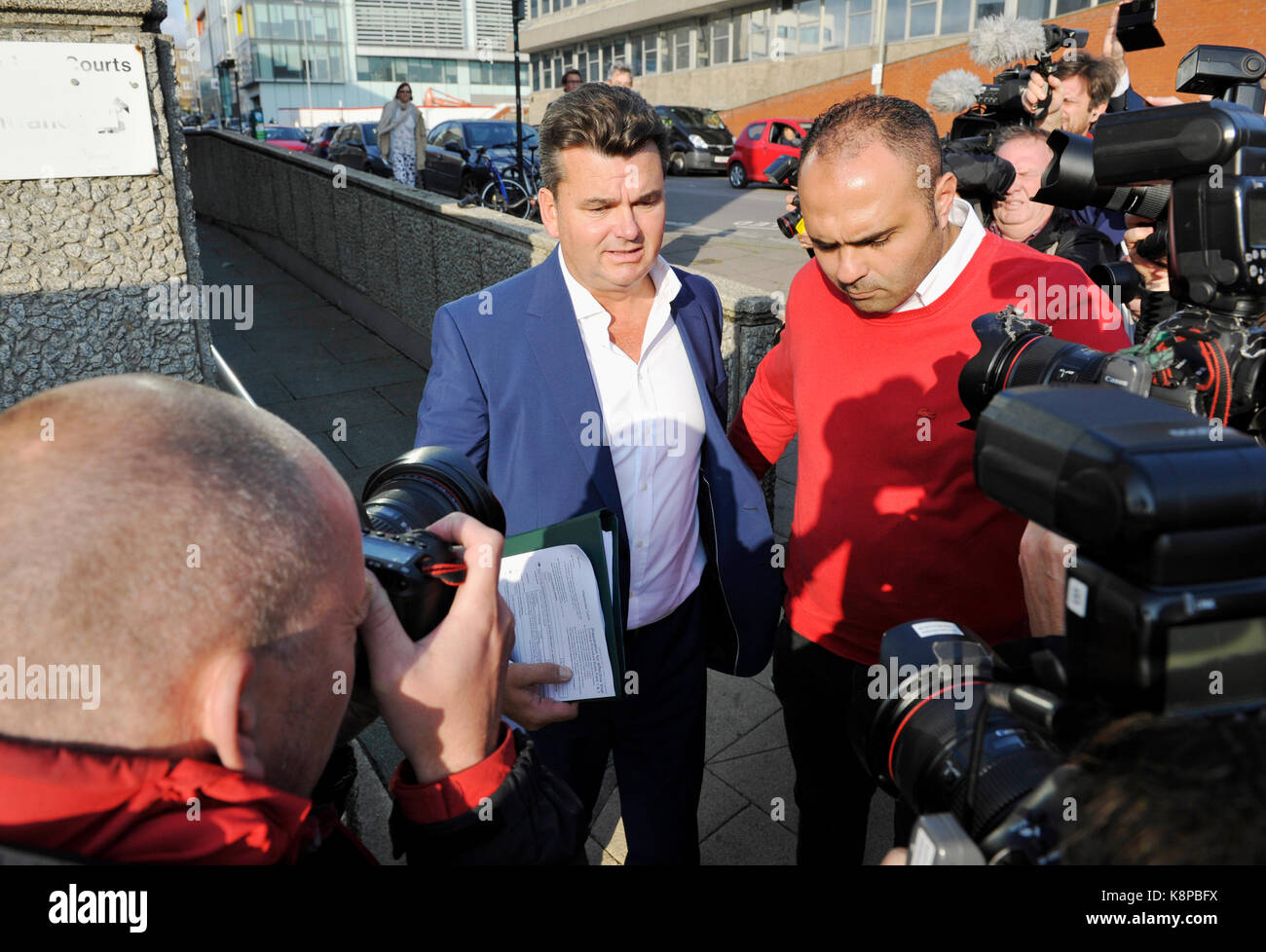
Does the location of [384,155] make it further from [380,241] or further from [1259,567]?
[1259,567]

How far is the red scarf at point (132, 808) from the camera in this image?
71 centimetres

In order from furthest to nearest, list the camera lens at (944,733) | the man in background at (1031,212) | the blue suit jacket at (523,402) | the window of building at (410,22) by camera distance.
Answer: the window of building at (410,22), the man in background at (1031,212), the blue suit jacket at (523,402), the camera lens at (944,733)

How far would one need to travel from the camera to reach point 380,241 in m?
7.12

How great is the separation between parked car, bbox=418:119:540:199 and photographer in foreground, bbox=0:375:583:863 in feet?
45.5

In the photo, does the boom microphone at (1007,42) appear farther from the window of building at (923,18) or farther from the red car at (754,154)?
the window of building at (923,18)

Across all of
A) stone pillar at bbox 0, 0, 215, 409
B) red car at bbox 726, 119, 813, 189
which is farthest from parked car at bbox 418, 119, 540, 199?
stone pillar at bbox 0, 0, 215, 409

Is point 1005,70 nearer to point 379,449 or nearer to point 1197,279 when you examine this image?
point 1197,279

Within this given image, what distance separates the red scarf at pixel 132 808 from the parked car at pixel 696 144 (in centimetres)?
2372

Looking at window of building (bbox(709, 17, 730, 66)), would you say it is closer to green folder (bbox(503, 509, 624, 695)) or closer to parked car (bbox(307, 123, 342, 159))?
parked car (bbox(307, 123, 342, 159))

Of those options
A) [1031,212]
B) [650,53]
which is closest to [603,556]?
[1031,212]

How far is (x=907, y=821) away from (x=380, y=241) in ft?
21.1

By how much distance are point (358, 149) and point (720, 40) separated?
2107cm

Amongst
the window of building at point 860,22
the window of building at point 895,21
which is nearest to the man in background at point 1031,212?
the window of building at point 895,21

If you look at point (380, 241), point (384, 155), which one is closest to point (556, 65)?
point (384, 155)
